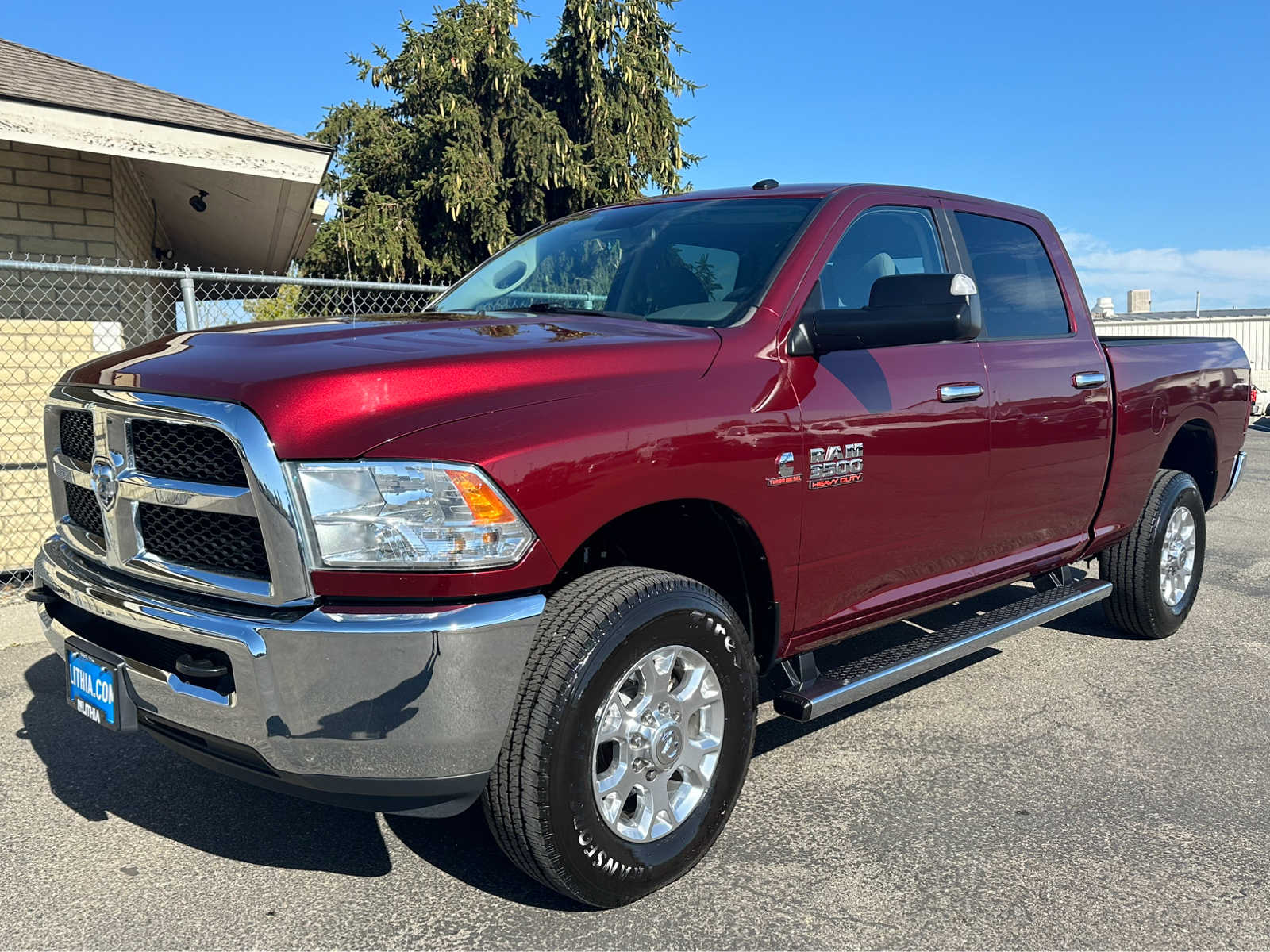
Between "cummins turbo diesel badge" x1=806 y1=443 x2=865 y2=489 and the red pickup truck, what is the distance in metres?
0.01

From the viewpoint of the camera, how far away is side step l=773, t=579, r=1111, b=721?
3297 millimetres

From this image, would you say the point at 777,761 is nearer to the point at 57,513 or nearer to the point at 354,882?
the point at 354,882

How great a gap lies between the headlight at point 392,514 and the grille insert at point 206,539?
0.17 m

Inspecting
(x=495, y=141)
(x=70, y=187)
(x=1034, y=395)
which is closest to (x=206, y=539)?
(x=1034, y=395)

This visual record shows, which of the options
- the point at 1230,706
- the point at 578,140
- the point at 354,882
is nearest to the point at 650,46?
the point at 578,140

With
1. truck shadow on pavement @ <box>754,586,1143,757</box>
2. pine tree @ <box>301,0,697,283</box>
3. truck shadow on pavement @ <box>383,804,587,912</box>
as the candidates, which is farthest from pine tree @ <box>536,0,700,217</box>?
truck shadow on pavement @ <box>383,804,587,912</box>

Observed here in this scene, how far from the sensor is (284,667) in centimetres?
234

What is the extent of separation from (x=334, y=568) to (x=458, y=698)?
15.8 inches

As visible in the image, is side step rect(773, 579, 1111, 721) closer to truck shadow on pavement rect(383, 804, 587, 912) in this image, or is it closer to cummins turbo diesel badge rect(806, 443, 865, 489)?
cummins turbo diesel badge rect(806, 443, 865, 489)

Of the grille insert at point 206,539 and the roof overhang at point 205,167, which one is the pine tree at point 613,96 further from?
the grille insert at point 206,539

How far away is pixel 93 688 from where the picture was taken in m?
2.79

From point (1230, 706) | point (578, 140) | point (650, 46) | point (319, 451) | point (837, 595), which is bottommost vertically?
point (1230, 706)

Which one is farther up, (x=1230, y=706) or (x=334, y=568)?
(x=334, y=568)

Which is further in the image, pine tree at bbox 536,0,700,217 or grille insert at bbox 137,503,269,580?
pine tree at bbox 536,0,700,217
